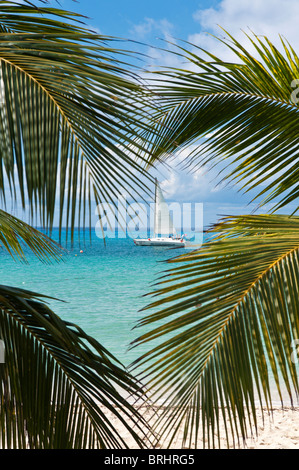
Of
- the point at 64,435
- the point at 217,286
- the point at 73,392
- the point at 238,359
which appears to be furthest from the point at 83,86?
the point at 64,435

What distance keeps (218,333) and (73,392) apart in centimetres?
68

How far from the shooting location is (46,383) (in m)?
1.76

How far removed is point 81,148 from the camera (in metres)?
1.11

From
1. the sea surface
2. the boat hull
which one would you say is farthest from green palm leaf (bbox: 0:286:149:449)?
the boat hull

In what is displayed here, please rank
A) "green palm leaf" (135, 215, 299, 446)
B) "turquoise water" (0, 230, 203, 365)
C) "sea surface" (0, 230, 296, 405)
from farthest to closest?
"turquoise water" (0, 230, 203, 365)
"sea surface" (0, 230, 296, 405)
"green palm leaf" (135, 215, 299, 446)

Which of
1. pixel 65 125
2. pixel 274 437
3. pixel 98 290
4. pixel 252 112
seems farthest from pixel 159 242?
pixel 65 125

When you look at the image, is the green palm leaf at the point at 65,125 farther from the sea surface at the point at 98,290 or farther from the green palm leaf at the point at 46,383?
the sea surface at the point at 98,290

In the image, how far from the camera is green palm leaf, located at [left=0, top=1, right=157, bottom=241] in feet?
3.43

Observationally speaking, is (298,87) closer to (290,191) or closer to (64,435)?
(290,191)

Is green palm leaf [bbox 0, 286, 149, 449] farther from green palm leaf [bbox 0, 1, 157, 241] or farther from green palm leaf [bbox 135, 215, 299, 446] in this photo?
green palm leaf [bbox 0, 1, 157, 241]

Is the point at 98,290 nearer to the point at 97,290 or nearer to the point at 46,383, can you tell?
the point at 97,290

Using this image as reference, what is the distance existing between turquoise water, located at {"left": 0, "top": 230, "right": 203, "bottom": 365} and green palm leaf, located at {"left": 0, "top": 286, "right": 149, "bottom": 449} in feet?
7.47

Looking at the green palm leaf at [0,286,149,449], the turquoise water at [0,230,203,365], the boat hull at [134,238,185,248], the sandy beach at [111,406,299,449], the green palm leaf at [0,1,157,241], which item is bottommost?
the turquoise water at [0,230,203,365]

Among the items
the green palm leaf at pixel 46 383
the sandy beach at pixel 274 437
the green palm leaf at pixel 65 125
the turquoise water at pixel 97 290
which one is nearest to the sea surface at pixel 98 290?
the turquoise water at pixel 97 290
